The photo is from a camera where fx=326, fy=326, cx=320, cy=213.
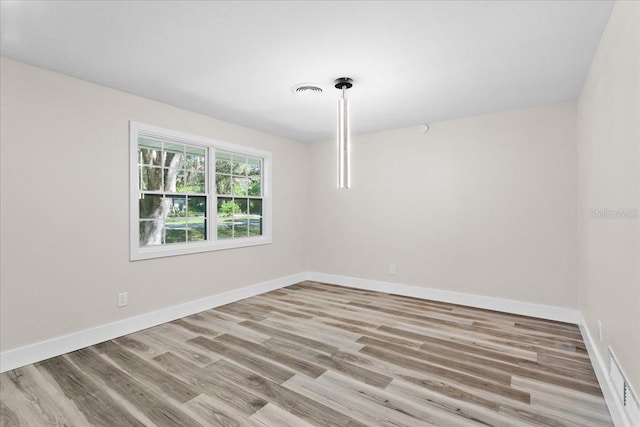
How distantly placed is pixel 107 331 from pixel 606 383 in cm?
394

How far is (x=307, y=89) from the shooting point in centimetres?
313

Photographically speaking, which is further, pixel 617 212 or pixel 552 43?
pixel 552 43

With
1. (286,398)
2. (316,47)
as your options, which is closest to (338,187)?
(316,47)

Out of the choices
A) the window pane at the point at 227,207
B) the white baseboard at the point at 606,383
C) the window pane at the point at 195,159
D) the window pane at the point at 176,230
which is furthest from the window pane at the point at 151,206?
the white baseboard at the point at 606,383

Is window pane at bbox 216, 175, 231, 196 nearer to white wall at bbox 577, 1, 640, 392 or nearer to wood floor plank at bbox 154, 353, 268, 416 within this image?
wood floor plank at bbox 154, 353, 268, 416

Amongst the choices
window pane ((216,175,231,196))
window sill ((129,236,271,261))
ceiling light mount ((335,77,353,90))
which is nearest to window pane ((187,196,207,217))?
window pane ((216,175,231,196))

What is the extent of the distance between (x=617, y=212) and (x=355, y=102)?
2482 millimetres

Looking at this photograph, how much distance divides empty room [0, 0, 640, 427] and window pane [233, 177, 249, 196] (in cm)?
4

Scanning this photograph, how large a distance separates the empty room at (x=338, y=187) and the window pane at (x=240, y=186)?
4 cm

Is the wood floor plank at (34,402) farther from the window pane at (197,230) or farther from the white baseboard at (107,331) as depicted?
the window pane at (197,230)

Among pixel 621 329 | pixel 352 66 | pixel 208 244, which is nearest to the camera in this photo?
pixel 621 329

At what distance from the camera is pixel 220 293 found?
4227 millimetres

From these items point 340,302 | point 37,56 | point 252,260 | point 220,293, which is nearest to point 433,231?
point 340,302

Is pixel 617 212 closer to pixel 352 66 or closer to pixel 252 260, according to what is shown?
pixel 352 66
